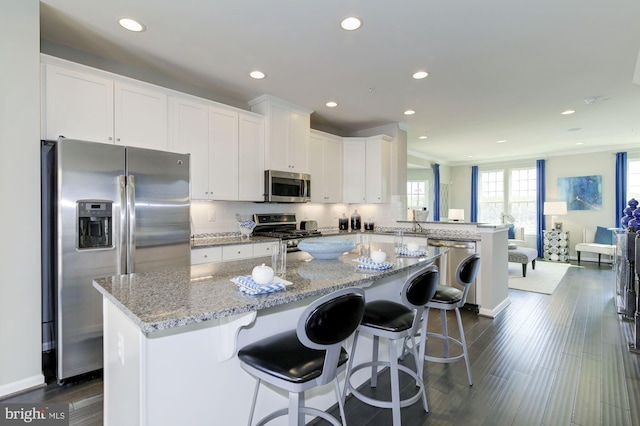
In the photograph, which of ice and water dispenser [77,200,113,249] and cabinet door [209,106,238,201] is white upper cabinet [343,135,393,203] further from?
ice and water dispenser [77,200,113,249]

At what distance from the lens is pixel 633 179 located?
7.26 metres

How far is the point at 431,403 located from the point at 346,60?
9.71 feet

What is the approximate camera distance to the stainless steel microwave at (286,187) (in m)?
3.95

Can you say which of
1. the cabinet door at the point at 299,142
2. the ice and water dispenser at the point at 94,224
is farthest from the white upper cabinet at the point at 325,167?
the ice and water dispenser at the point at 94,224

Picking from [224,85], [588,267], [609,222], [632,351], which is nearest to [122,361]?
[224,85]

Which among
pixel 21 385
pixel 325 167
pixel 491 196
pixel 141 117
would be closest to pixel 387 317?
pixel 21 385

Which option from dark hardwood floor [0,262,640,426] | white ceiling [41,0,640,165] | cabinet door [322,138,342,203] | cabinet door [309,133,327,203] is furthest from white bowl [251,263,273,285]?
cabinet door [322,138,342,203]

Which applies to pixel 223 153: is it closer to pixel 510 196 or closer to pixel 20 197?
pixel 20 197

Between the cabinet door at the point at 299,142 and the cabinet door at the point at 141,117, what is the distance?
1.65 metres

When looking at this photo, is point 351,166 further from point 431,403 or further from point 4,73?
point 4,73

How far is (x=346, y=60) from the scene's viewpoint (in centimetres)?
296

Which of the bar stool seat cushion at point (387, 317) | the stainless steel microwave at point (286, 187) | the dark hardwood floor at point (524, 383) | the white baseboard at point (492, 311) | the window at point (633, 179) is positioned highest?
the window at point (633, 179)

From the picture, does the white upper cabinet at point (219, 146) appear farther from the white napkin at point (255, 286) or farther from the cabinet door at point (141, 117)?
the white napkin at point (255, 286)

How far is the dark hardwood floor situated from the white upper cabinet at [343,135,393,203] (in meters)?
2.20
